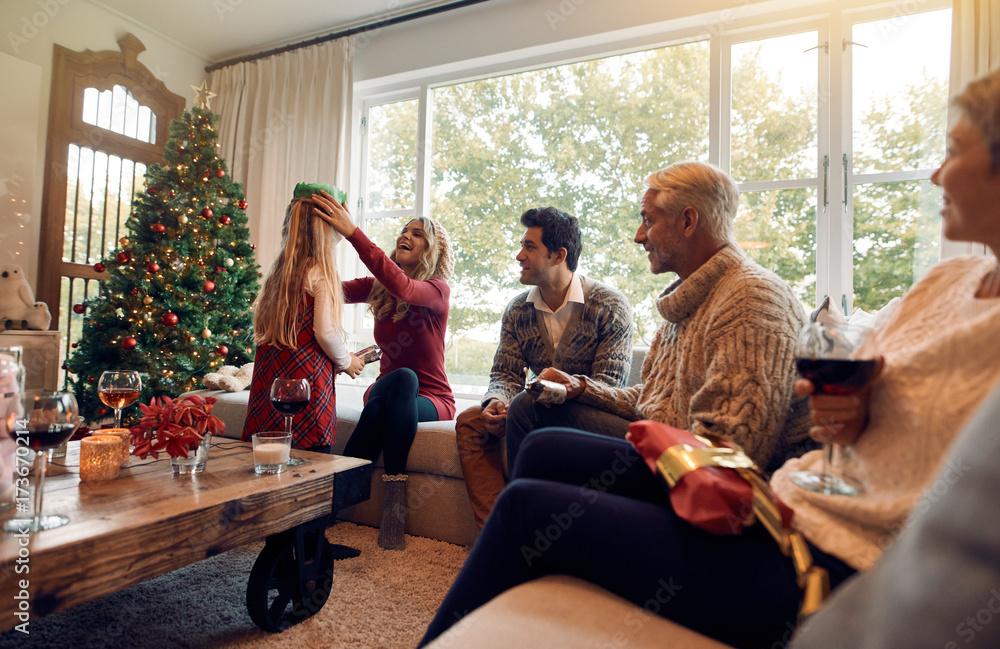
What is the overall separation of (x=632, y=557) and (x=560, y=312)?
4.53 feet

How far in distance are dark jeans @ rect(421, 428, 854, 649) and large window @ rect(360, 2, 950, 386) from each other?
240 cm

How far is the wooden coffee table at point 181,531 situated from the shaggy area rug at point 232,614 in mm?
72

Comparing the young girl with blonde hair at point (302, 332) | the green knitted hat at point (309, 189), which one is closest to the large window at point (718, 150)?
the green knitted hat at point (309, 189)

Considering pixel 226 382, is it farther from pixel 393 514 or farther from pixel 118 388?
pixel 118 388

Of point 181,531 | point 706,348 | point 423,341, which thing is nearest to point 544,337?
point 423,341

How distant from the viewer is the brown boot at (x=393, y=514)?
196 cm

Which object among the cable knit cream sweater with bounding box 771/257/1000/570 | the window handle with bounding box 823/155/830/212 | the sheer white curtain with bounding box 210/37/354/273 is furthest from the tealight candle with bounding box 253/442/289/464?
the sheer white curtain with bounding box 210/37/354/273

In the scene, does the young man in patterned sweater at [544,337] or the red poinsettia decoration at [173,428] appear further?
the young man in patterned sweater at [544,337]

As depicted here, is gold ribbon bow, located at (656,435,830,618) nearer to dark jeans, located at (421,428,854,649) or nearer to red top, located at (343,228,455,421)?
dark jeans, located at (421,428,854,649)

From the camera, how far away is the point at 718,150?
309 cm

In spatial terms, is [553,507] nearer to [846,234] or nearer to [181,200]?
[846,234]

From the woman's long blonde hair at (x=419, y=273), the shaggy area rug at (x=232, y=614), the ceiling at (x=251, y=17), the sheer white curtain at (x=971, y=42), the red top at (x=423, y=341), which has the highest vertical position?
the ceiling at (x=251, y=17)

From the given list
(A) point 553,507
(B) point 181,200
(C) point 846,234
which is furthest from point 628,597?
(B) point 181,200

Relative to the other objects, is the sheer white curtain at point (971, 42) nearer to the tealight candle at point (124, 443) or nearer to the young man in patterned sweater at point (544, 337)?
the young man in patterned sweater at point (544, 337)
